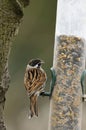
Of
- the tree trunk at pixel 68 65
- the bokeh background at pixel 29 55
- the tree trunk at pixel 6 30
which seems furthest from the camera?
the bokeh background at pixel 29 55

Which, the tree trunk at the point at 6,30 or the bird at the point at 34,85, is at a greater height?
the tree trunk at the point at 6,30

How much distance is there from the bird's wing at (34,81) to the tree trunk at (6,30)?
238mm

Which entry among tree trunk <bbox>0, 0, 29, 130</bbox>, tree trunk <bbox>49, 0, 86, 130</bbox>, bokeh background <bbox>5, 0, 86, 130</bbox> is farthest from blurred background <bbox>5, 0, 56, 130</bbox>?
tree trunk <bbox>0, 0, 29, 130</bbox>

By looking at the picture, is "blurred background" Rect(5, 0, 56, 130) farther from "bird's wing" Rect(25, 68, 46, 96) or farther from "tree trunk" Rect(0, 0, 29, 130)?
"tree trunk" Rect(0, 0, 29, 130)

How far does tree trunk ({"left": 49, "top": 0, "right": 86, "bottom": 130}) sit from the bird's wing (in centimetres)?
13

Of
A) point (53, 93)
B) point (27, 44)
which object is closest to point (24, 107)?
point (27, 44)

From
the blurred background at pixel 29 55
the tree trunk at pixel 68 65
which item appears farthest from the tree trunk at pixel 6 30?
the blurred background at pixel 29 55

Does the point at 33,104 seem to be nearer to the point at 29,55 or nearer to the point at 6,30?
the point at 6,30

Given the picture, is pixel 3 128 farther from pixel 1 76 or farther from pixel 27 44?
pixel 27 44

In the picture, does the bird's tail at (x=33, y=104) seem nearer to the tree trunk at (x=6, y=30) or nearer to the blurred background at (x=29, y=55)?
the tree trunk at (x=6, y=30)

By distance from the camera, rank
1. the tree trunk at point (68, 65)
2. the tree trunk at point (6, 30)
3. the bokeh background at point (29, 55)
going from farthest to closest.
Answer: the bokeh background at point (29, 55)
the tree trunk at point (68, 65)
the tree trunk at point (6, 30)

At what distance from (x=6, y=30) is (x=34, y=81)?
41cm

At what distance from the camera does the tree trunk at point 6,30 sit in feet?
18.8

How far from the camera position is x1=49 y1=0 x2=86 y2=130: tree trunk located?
5.96m
